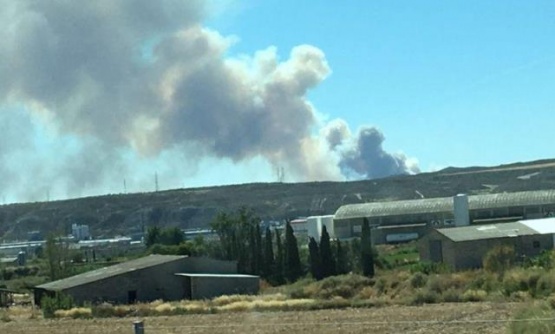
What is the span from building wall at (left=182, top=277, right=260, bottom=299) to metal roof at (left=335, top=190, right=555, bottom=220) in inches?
1848

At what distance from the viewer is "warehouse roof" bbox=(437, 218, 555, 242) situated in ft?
218

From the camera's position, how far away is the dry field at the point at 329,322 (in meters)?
26.5

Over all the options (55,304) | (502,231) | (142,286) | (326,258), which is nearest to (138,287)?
(142,286)

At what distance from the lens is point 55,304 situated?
4934 cm

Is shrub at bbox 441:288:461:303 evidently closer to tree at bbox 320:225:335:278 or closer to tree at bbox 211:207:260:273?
tree at bbox 320:225:335:278

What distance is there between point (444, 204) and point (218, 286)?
53741 millimetres

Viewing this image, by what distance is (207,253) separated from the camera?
3366 inches

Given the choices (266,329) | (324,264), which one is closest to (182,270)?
(324,264)

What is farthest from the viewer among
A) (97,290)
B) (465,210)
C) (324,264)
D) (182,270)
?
(465,210)

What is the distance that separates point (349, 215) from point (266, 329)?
83.0 m

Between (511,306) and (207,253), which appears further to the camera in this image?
(207,253)

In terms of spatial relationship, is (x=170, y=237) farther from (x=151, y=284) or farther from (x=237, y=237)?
(x=151, y=284)

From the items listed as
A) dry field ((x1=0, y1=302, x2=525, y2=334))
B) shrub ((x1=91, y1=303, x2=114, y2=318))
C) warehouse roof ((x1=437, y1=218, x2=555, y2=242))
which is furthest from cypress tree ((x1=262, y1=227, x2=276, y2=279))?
dry field ((x1=0, y1=302, x2=525, y2=334))

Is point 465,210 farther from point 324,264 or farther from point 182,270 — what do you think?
point 182,270
